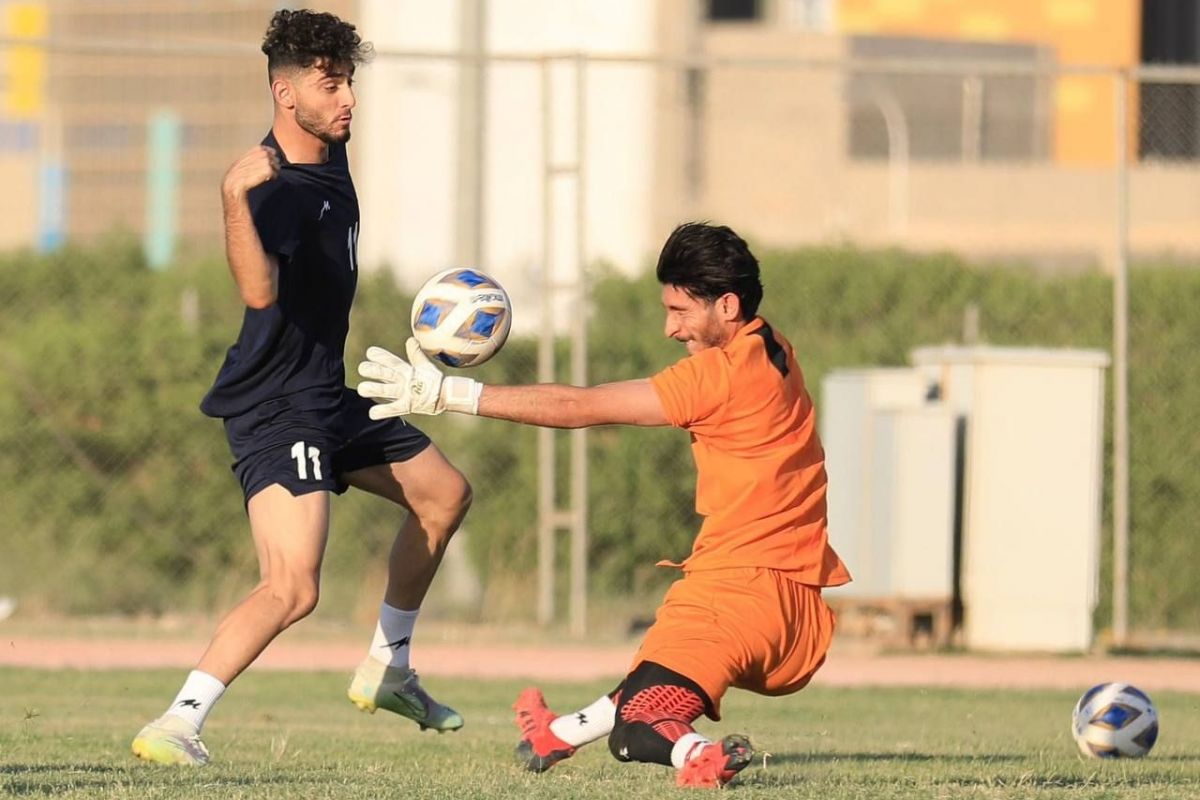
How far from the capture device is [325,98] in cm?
738

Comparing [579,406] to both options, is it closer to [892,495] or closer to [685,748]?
[685,748]

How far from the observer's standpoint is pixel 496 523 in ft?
49.5

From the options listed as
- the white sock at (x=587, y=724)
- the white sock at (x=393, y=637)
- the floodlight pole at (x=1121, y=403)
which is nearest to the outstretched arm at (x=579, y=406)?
the white sock at (x=587, y=724)

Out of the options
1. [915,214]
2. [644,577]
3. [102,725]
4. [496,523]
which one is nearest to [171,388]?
[496,523]

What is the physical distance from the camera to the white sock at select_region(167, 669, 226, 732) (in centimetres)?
697

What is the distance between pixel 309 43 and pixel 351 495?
7746 mm

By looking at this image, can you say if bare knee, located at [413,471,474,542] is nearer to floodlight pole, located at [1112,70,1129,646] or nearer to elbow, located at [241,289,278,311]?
elbow, located at [241,289,278,311]

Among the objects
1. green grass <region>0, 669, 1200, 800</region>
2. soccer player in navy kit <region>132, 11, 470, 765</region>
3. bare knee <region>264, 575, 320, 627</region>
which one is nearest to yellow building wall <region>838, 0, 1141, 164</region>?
green grass <region>0, 669, 1200, 800</region>

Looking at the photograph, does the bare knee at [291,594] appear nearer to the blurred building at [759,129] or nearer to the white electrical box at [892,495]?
the blurred building at [759,129]

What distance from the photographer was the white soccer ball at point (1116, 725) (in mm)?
7926

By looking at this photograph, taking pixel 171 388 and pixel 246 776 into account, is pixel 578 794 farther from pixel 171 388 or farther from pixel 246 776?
pixel 171 388

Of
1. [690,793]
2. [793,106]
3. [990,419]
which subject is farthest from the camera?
[793,106]

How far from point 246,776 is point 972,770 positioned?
7.70ft

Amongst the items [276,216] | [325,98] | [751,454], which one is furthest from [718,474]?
[325,98]
